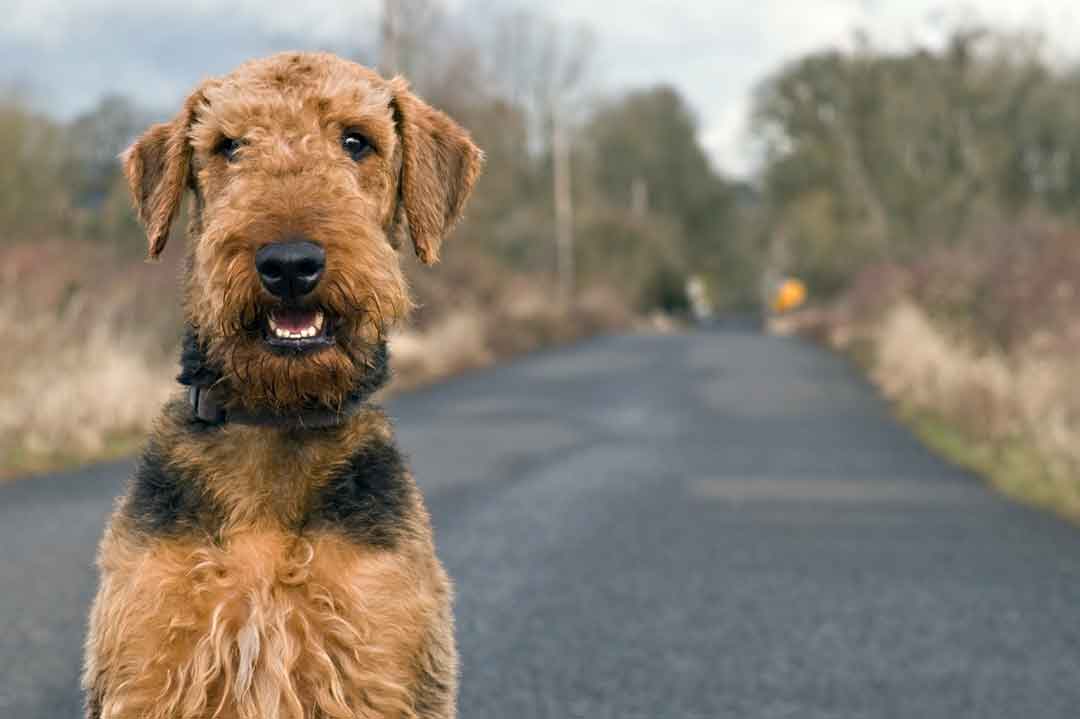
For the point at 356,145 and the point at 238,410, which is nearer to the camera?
the point at 238,410

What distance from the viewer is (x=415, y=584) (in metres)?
2.95

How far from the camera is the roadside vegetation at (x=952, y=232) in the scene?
40.5 ft

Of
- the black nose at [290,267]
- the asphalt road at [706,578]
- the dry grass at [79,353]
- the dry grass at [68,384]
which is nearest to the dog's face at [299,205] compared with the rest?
the black nose at [290,267]

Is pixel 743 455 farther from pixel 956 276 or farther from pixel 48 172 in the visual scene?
pixel 48 172

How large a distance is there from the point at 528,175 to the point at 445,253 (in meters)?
31.2

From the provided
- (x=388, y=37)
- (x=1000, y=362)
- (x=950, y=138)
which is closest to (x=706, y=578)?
(x=1000, y=362)

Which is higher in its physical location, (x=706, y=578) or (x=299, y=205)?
(x=299, y=205)

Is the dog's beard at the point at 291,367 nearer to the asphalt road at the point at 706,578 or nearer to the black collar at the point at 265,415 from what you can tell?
the black collar at the point at 265,415

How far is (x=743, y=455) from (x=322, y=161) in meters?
9.43

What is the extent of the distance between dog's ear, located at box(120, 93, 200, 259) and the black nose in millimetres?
690

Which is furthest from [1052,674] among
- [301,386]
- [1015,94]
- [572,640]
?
[1015,94]

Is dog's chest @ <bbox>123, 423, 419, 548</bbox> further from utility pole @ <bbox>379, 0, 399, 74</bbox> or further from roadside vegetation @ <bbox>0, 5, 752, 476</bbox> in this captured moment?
utility pole @ <bbox>379, 0, 399, 74</bbox>

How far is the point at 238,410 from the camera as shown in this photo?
3.00 meters

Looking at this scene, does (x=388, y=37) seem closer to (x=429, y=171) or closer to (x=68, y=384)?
(x=68, y=384)
